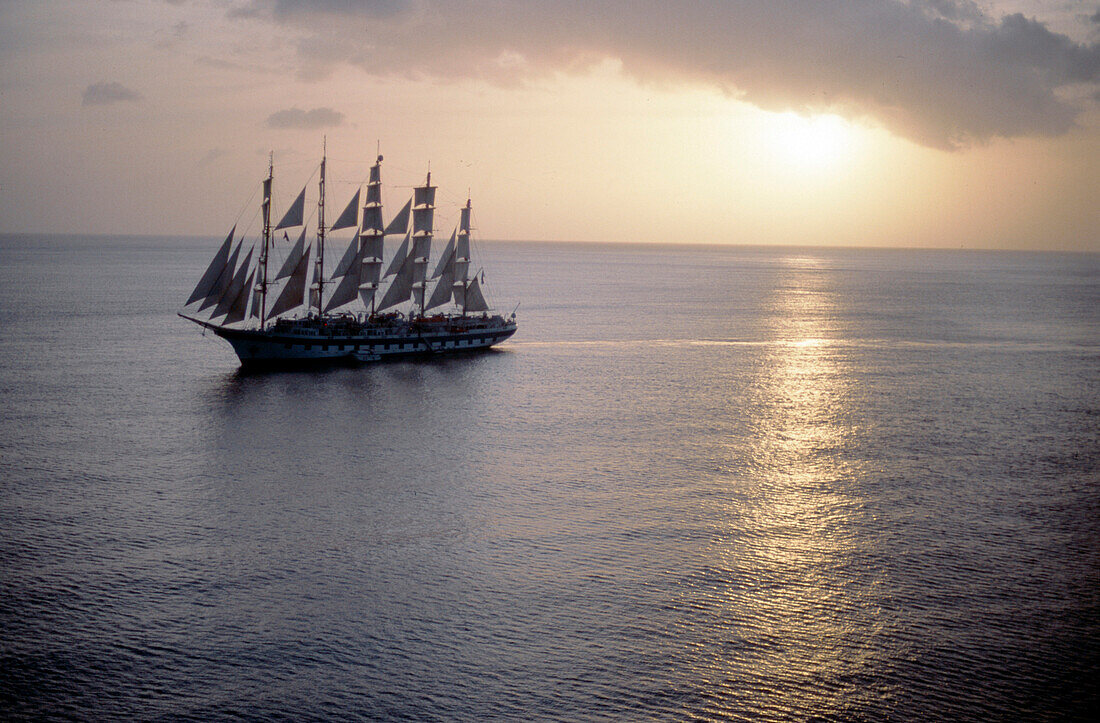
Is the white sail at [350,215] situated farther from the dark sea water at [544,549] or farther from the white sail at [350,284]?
the dark sea water at [544,549]

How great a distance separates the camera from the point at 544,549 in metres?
49.6

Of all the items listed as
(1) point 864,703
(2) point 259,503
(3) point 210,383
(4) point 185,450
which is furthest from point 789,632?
(3) point 210,383

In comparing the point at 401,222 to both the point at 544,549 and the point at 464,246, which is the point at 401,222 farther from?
the point at 544,549

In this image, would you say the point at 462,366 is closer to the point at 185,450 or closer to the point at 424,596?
the point at 185,450

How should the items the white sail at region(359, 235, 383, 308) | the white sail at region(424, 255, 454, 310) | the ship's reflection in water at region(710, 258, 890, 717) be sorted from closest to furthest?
the ship's reflection in water at region(710, 258, 890, 717), the white sail at region(359, 235, 383, 308), the white sail at region(424, 255, 454, 310)

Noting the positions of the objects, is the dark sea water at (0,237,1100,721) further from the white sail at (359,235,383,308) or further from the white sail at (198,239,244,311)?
the white sail at (359,235,383,308)

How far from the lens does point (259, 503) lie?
56.3 meters

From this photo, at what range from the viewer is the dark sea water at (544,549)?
3672 centimetres

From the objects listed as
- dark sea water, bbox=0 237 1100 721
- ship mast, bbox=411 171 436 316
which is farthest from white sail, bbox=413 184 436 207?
dark sea water, bbox=0 237 1100 721

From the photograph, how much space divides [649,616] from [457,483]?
2200 centimetres

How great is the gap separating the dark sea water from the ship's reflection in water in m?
0.19

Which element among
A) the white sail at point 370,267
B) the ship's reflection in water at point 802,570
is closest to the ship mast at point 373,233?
the white sail at point 370,267

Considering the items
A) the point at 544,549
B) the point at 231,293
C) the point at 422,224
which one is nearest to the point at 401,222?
the point at 422,224

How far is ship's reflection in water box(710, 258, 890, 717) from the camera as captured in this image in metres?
37.0
